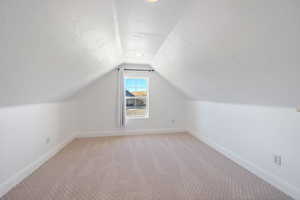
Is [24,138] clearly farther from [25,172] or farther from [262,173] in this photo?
[262,173]

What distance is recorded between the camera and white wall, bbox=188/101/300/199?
172 centimetres

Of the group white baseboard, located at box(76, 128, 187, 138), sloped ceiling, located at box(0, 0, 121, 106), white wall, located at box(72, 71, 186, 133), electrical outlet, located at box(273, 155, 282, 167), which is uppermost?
sloped ceiling, located at box(0, 0, 121, 106)

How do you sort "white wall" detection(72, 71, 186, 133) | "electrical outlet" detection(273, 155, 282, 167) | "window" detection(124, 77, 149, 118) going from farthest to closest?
"window" detection(124, 77, 149, 118) < "white wall" detection(72, 71, 186, 133) < "electrical outlet" detection(273, 155, 282, 167)

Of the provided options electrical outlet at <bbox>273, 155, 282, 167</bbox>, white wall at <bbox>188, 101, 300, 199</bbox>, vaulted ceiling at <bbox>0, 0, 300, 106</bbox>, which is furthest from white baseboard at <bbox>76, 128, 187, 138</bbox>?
electrical outlet at <bbox>273, 155, 282, 167</bbox>

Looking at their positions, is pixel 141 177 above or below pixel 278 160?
below

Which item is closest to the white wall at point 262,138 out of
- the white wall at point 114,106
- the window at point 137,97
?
the white wall at point 114,106

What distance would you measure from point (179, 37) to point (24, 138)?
273cm

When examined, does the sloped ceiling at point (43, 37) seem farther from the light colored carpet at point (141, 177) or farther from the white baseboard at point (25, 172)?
the light colored carpet at point (141, 177)

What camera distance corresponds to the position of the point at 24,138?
203 centimetres

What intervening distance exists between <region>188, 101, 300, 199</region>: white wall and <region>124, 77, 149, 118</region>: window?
2.05 meters

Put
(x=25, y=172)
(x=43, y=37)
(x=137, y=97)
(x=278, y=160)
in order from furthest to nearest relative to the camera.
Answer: (x=137, y=97)
(x=25, y=172)
(x=278, y=160)
(x=43, y=37)

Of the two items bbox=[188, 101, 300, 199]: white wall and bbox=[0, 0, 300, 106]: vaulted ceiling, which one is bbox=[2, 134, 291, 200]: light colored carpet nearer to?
bbox=[188, 101, 300, 199]: white wall

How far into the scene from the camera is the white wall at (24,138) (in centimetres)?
170

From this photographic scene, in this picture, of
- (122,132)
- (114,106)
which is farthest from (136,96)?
(122,132)
